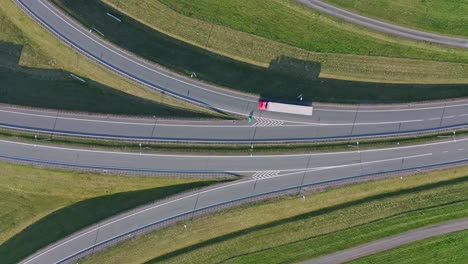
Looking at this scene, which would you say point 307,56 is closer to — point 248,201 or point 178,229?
point 248,201

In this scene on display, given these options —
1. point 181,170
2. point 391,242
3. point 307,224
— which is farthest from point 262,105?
point 391,242

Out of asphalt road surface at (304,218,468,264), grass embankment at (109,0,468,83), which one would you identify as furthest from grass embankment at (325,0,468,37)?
asphalt road surface at (304,218,468,264)

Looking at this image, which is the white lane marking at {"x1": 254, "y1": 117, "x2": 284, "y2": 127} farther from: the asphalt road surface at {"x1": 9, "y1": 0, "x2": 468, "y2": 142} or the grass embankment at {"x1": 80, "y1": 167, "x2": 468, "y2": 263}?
the grass embankment at {"x1": 80, "y1": 167, "x2": 468, "y2": 263}

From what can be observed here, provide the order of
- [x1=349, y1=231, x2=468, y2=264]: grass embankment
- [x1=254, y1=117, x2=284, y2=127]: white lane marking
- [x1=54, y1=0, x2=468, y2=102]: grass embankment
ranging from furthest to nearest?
1. [x1=349, y1=231, x2=468, y2=264]: grass embankment
2. [x1=54, y1=0, x2=468, y2=102]: grass embankment
3. [x1=254, y1=117, x2=284, y2=127]: white lane marking

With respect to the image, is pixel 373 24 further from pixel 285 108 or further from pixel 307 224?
pixel 307 224

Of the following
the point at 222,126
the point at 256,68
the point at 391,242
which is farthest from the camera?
the point at 256,68

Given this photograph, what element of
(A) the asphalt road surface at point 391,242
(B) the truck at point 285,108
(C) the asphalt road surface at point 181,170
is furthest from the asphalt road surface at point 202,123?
(A) the asphalt road surface at point 391,242

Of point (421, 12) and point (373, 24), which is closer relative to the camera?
point (373, 24)
